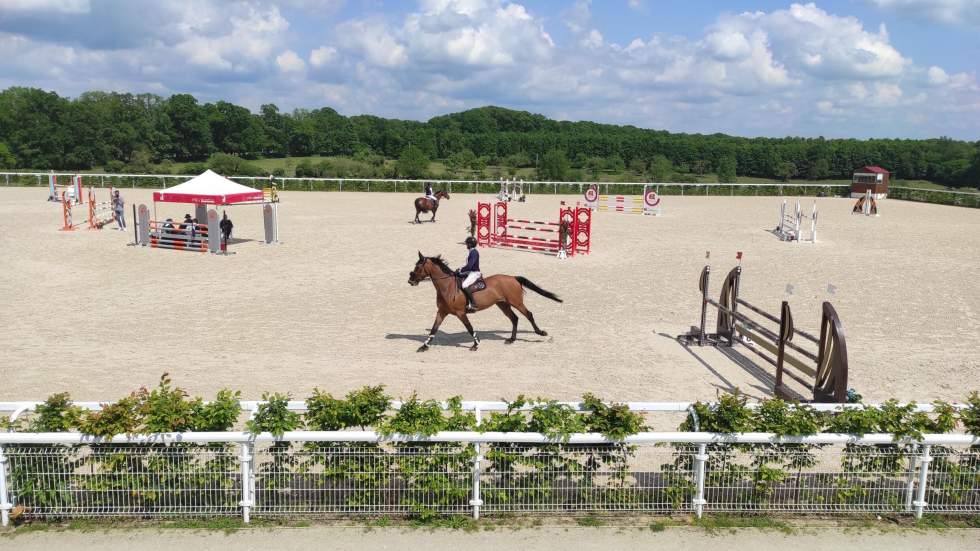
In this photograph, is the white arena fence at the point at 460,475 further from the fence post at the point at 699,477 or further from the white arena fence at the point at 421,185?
the white arena fence at the point at 421,185

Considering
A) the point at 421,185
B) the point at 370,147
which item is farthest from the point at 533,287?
the point at 370,147

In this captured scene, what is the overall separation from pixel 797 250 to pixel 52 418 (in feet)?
77.1

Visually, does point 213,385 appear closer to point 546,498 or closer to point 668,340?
point 546,498

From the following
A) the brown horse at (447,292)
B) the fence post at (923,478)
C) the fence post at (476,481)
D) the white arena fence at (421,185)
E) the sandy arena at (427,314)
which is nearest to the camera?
the fence post at (476,481)

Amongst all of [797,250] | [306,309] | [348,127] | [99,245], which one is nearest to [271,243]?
[99,245]

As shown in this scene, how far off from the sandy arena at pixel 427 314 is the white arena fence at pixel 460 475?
10.3 feet

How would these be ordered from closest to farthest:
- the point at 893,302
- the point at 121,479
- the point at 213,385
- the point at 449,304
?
the point at 121,479 → the point at 213,385 → the point at 449,304 → the point at 893,302

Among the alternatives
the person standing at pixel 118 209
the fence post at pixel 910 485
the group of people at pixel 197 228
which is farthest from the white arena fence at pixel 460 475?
the person standing at pixel 118 209

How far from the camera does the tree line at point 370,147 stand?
73.6 m

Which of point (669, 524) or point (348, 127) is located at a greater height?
point (348, 127)

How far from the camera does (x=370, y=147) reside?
9538 cm

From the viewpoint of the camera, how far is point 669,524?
6117 mm

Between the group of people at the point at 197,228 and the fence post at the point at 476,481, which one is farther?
the group of people at the point at 197,228

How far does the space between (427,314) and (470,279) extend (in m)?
3.05
